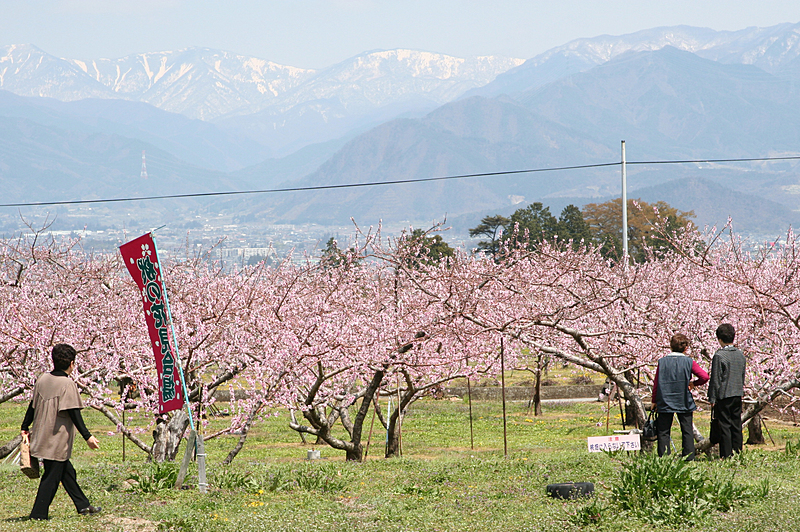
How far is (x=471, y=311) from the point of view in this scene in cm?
1209

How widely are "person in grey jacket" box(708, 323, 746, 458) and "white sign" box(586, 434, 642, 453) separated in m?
1.12

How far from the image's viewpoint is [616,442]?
9148 millimetres

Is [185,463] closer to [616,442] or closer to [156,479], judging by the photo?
[156,479]

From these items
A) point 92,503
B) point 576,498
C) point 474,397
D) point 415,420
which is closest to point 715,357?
point 576,498

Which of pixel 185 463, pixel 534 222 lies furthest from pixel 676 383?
pixel 534 222

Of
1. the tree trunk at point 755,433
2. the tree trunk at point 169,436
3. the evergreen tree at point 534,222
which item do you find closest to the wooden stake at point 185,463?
the tree trunk at point 169,436

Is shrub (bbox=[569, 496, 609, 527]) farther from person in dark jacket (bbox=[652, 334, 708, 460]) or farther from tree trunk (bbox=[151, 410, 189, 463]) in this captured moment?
tree trunk (bbox=[151, 410, 189, 463])

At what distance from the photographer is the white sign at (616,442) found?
359 inches

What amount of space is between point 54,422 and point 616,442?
6.17 m

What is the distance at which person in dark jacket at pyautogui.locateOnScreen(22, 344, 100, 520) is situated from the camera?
292 inches

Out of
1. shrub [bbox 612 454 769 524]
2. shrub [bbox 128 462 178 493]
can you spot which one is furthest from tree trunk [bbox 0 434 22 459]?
shrub [bbox 612 454 769 524]

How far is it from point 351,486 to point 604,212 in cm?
7726

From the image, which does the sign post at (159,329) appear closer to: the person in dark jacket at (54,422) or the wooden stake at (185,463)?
the wooden stake at (185,463)

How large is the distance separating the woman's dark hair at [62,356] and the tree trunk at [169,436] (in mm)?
4054
